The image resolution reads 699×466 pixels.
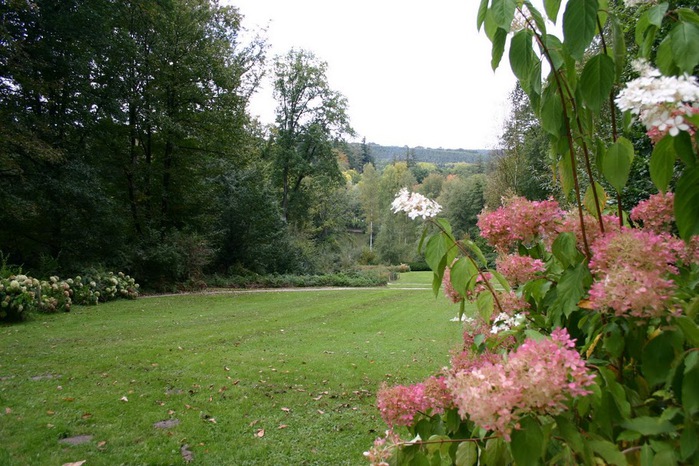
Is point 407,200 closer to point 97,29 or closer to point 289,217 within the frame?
point 97,29

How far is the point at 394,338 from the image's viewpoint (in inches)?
290

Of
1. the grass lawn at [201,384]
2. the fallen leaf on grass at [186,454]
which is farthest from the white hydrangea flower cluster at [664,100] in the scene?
the fallen leaf on grass at [186,454]

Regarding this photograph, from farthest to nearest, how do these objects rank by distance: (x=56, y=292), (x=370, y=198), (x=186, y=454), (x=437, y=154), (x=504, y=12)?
(x=437, y=154), (x=370, y=198), (x=56, y=292), (x=186, y=454), (x=504, y=12)

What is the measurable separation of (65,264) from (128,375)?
26.3ft

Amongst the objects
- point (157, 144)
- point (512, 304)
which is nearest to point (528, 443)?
point (512, 304)

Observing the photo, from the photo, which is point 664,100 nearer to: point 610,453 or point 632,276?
point 632,276

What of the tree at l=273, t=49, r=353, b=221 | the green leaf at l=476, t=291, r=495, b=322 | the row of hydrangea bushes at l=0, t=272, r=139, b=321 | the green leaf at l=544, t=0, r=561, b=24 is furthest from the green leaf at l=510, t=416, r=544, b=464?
the tree at l=273, t=49, r=353, b=221

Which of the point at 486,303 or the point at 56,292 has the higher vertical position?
the point at 486,303

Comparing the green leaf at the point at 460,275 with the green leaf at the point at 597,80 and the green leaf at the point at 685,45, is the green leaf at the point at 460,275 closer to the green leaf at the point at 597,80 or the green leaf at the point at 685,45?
the green leaf at the point at 597,80

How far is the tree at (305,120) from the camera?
23625 mm

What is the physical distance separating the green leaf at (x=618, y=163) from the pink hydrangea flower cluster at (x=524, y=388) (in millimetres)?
361

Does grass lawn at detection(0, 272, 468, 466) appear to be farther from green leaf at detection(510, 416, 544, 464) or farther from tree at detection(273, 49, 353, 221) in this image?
tree at detection(273, 49, 353, 221)

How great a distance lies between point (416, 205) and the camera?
1.22 m

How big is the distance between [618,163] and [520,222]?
39 centimetres
